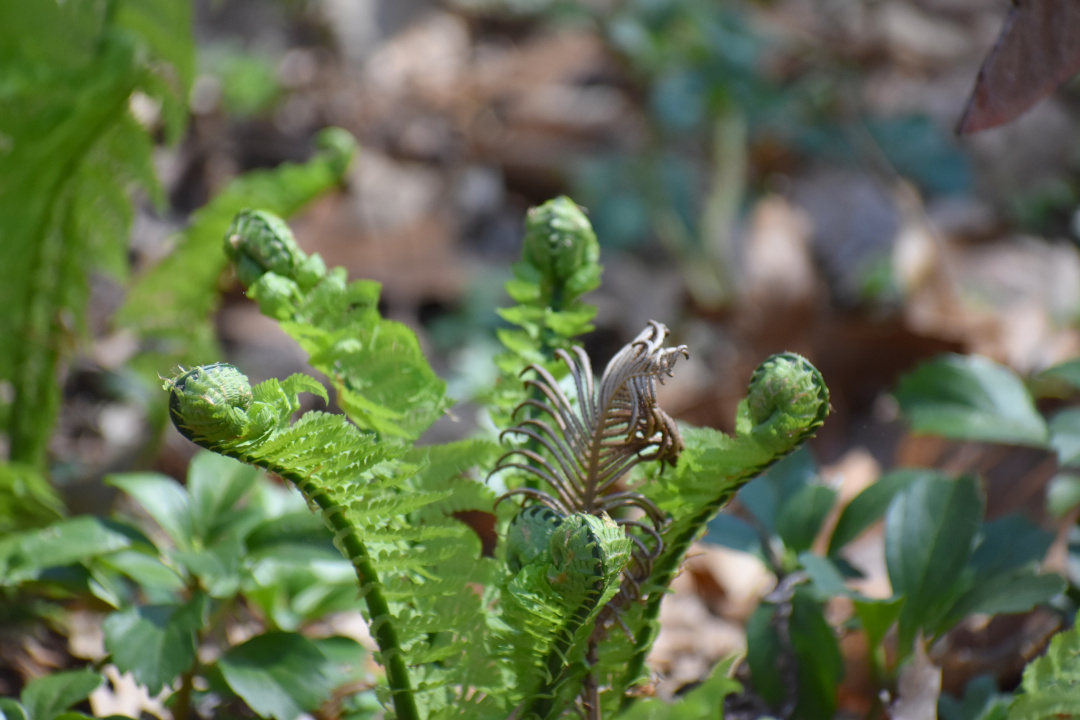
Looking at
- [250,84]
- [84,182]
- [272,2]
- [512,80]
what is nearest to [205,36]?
[272,2]

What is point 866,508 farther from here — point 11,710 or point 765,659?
point 11,710

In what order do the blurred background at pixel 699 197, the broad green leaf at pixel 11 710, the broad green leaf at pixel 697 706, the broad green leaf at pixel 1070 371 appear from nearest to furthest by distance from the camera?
the broad green leaf at pixel 697 706
the broad green leaf at pixel 11 710
the broad green leaf at pixel 1070 371
the blurred background at pixel 699 197

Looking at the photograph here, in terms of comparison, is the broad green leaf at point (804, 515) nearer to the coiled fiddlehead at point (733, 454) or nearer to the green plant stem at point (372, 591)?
the coiled fiddlehead at point (733, 454)

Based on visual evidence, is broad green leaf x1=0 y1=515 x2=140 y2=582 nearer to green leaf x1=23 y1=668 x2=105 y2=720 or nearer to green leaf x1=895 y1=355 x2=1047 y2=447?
green leaf x1=23 y1=668 x2=105 y2=720

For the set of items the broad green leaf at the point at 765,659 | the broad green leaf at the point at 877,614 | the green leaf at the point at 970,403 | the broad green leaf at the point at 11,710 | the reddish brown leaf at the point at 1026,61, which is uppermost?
the reddish brown leaf at the point at 1026,61

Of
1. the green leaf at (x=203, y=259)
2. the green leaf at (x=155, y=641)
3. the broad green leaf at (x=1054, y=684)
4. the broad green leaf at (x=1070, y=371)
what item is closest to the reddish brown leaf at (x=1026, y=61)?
the broad green leaf at (x=1070, y=371)

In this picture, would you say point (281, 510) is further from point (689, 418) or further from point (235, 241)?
point (689, 418)
